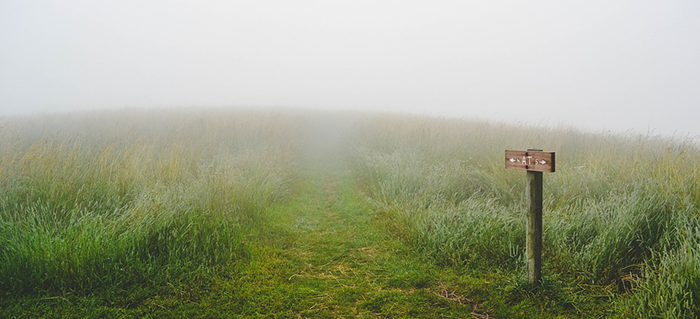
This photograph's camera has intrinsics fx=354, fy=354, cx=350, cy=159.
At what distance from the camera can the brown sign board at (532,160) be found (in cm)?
282

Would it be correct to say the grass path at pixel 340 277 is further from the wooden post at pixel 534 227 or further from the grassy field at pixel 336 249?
the wooden post at pixel 534 227

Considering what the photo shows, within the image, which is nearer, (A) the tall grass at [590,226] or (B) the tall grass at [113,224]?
(A) the tall grass at [590,226]

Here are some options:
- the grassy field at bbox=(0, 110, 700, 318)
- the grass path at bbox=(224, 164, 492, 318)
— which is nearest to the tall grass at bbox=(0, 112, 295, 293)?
the grassy field at bbox=(0, 110, 700, 318)

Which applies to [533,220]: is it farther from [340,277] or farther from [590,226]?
[340,277]

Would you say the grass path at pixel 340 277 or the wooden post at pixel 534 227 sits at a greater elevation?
the wooden post at pixel 534 227

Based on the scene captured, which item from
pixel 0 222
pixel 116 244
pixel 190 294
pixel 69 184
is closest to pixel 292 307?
pixel 190 294

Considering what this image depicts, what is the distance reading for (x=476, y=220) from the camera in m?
4.05

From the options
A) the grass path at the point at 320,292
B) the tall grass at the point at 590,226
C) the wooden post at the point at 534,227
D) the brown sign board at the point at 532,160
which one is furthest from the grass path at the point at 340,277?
the brown sign board at the point at 532,160

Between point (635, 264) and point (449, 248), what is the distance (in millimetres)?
1576

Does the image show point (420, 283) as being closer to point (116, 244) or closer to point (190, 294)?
point (190, 294)

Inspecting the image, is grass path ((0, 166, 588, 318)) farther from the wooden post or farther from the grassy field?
the wooden post

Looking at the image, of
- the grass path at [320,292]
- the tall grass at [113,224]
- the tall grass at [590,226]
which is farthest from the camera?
the tall grass at [113,224]

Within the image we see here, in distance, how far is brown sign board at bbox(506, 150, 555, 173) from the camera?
2.82m

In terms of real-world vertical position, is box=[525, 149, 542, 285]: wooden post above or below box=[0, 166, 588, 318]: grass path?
above
